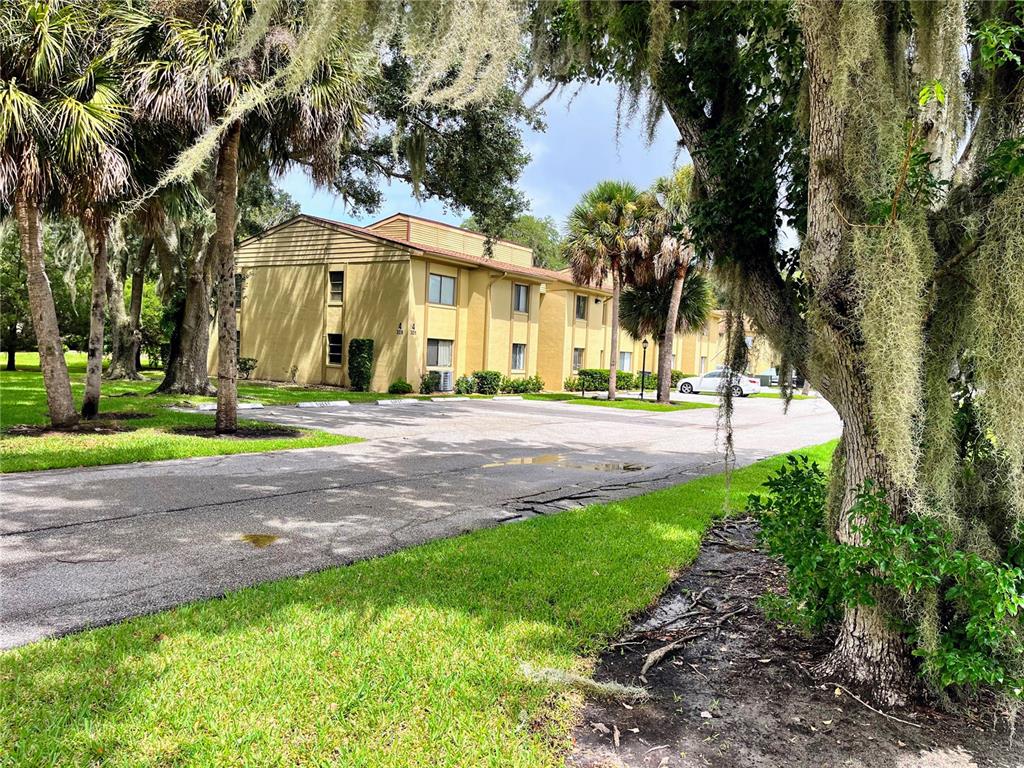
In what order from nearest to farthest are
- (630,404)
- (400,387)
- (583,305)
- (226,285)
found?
(226,285)
(400,387)
(630,404)
(583,305)

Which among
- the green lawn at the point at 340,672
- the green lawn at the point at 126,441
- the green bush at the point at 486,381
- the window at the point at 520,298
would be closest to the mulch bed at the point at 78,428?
the green lawn at the point at 126,441

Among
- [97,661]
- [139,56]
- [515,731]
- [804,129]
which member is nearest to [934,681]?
[515,731]

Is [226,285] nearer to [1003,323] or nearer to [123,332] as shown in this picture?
[1003,323]

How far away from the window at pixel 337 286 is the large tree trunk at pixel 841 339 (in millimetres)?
23692

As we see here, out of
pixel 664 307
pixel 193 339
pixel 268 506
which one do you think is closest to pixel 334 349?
pixel 193 339

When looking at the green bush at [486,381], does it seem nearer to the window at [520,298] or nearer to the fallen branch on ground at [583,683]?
the window at [520,298]

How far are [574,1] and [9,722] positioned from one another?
18.1 feet

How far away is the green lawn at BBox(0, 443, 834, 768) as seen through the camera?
2.35m

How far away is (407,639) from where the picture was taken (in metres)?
3.25

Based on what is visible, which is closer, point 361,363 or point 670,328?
point 670,328

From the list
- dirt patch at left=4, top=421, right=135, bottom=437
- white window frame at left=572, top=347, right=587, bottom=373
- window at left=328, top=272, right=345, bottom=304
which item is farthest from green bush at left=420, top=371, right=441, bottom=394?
dirt patch at left=4, top=421, right=135, bottom=437

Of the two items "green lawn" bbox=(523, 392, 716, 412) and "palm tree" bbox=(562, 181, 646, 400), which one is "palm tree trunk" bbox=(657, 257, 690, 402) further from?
"palm tree" bbox=(562, 181, 646, 400)

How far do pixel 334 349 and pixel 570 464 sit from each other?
17754 mm

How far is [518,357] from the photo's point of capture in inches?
1132
